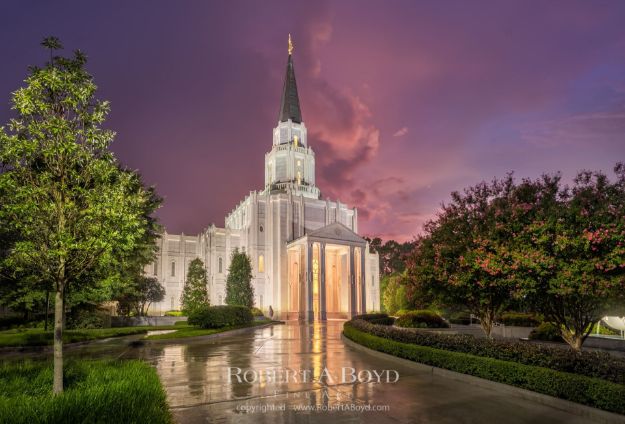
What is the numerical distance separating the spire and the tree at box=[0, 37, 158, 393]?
230 ft

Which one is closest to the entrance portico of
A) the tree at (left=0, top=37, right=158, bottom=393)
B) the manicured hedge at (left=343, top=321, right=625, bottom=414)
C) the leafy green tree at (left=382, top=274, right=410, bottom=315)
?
the leafy green tree at (left=382, top=274, right=410, bottom=315)

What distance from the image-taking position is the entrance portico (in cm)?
5681

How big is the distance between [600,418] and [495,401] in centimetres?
201

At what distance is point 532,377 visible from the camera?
371 inches

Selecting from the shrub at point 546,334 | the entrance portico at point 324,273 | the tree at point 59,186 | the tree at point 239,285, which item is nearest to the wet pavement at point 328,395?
the tree at point 59,186

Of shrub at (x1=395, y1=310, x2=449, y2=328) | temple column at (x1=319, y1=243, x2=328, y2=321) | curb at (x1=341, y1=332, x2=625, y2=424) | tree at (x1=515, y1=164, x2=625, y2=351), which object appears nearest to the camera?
curb at (x1=341, y1=332, x2=625, y2=424)

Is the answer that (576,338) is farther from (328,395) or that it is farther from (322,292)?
(322,292)

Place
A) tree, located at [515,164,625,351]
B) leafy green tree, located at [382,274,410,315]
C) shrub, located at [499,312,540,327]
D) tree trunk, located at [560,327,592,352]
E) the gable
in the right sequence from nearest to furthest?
tree, located at [515,164,625,351] < tree trunk, located at [560,327,592,352] < shrub, located at [499,312,540,327] < leafy green tree, located at [382,274,410,315] < the gable

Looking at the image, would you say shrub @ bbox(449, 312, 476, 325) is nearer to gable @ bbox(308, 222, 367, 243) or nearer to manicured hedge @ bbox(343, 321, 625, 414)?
gable @ bbox(308, 222, 367, 243)

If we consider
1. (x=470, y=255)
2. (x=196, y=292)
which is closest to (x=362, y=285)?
(x=196, y=292)

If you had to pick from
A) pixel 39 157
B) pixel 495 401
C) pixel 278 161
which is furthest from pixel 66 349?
pixel 278 161

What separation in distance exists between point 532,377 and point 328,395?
15.2 ft

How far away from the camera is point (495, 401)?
30.2ft

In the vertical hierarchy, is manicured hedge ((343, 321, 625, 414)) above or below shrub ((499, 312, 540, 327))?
above
